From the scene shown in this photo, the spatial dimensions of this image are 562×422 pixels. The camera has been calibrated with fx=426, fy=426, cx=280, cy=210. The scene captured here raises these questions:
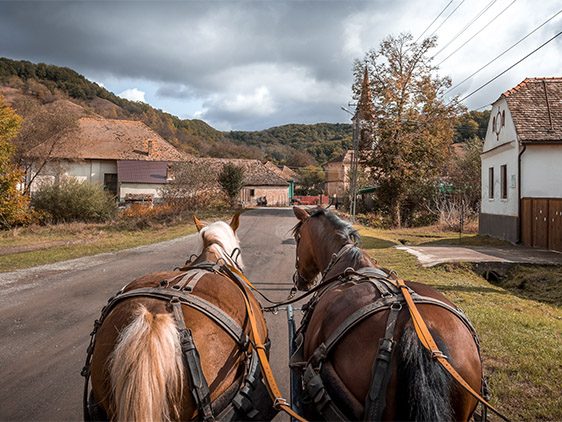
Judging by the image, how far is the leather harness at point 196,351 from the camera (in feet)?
7.18

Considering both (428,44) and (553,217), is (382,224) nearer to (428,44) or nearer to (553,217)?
(428,44)

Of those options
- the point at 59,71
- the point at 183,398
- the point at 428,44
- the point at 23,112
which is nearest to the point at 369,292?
the point at 183,398

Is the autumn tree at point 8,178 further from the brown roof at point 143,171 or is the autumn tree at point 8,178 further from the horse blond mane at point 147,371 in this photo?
the horse blond mane at point 147,371

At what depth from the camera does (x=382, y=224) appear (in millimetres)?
29641

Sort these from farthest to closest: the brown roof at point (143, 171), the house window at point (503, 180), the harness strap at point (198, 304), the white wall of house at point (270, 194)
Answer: the white wall of house at point (270, 194), the brown roof at point (143, 171), the house window at point (503, 180), the harness strap at point (198, 304)

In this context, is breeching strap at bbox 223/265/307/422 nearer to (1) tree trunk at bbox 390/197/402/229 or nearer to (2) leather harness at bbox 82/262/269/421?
(2) leather harness at bbox 82/262/269/421

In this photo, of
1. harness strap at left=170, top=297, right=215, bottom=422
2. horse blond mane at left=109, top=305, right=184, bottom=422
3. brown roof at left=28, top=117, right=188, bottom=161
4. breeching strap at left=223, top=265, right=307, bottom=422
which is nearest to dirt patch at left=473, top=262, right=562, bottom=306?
breeching strap at left=223, top=265, right=307, bottom=422

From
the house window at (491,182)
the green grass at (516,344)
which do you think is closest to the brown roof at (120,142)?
the house window at (491,182)

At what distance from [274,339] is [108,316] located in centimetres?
399

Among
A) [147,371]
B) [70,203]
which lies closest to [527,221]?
[147,371]

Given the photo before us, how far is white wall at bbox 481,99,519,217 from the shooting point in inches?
675

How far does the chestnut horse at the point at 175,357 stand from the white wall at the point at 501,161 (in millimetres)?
17128

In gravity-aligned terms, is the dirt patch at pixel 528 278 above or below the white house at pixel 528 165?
A: below

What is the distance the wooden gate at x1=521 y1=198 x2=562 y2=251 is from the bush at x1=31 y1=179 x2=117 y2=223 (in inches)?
925
